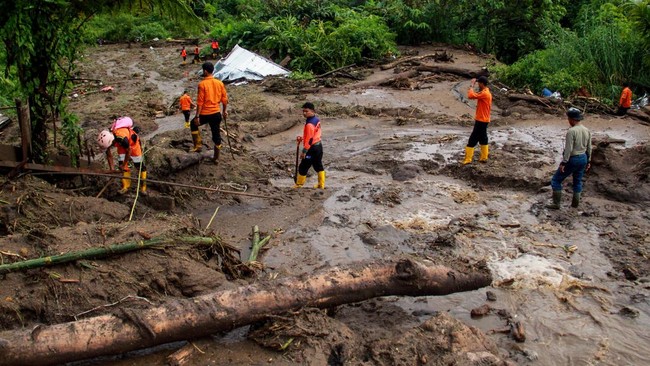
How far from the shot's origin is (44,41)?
760 cm

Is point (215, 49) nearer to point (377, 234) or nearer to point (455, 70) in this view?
point (455, 70)

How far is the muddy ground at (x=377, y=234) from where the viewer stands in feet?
15.9

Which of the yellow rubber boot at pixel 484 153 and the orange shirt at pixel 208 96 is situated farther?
the yellow rubber boot at pixel 484 153

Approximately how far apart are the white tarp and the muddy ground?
5.82 metres

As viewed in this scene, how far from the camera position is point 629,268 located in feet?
21.3

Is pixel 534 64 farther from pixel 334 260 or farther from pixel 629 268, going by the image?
pixel 334 260

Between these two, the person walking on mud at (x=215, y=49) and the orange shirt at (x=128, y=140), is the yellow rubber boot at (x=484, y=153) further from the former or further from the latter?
the person walking on mud at (x=215, y=49)

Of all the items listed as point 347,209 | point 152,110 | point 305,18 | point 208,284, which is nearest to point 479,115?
point 347,209

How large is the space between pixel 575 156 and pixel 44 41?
8253 millimetres

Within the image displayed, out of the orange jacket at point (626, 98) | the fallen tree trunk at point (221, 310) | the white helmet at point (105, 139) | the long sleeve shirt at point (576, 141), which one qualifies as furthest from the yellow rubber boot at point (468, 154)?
the white helmet at point (105, 139)

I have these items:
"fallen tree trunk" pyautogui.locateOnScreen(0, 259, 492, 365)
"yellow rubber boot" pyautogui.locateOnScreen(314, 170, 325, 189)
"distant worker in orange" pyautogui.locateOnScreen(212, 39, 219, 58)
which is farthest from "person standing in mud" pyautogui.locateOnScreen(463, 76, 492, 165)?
"distant worker in orange" pyautogui.locateOnScreen(212, 39, 219, 58)

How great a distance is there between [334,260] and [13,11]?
539cm

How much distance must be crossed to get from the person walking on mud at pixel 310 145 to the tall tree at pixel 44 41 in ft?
8.69

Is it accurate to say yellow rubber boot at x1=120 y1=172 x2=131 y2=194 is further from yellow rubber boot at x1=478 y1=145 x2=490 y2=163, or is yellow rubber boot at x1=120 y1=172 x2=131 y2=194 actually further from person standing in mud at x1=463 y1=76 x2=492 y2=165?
yellow rubber boot at x1=478 y1=145 x2=490 y2=163
